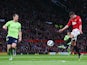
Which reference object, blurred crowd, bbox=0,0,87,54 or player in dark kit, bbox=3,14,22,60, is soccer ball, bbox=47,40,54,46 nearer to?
blurred crowd, bbox=0,0,87,54

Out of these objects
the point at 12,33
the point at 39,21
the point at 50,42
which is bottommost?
the point at 12,33

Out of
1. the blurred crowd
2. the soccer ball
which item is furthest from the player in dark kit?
the soccer ball

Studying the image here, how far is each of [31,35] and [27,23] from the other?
1.69m

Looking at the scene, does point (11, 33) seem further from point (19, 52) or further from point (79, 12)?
point (79, 12)

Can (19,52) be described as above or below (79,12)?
below

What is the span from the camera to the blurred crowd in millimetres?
32406

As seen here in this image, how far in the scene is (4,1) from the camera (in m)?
37.5

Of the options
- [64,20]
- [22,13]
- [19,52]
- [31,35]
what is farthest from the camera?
[64,20]

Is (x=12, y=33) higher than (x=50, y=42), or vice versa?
(x=50, y=42)

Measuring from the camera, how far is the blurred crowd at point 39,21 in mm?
32406

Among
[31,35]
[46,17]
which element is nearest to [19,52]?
[31,35]

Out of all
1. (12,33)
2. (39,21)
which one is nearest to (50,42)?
(39,21)

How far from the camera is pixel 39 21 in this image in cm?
3731

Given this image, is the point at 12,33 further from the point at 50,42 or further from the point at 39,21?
the point at 39,21
